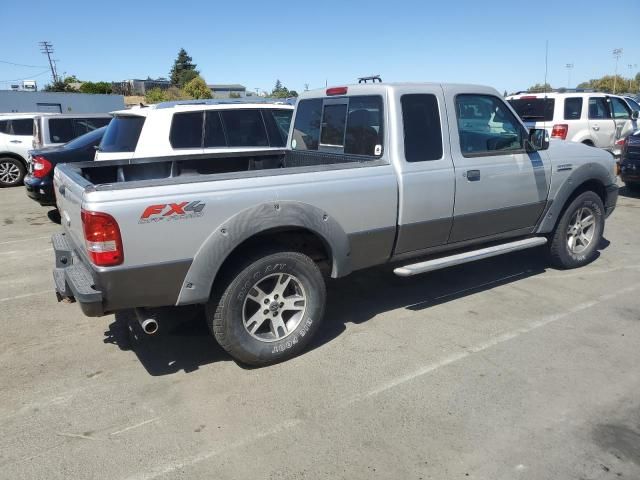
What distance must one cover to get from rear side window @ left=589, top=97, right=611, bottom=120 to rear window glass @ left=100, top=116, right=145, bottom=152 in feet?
31.0

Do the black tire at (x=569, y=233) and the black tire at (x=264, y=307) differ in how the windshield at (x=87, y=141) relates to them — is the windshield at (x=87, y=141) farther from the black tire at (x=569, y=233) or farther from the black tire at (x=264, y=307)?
the black tire at (x=569, y=233)

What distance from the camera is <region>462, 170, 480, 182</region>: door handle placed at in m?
4.45

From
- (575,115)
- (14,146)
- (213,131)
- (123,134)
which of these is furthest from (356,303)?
(14,146)

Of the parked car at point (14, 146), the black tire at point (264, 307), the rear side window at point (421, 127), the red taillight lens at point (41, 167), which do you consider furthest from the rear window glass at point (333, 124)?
the parked car at point (14, 146)

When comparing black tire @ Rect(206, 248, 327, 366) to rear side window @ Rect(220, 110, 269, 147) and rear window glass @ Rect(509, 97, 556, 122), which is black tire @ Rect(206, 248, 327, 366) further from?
rear window glass @ Rect(509, 97, 556, 122)

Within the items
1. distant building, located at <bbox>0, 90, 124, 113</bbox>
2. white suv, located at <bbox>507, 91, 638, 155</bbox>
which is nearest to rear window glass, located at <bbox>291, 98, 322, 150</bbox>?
white suv, located at <bbox>507, 91, 638, 155</bbox>

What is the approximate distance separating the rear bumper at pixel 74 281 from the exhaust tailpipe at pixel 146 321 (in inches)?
10.2

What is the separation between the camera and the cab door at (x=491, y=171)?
14.7ft

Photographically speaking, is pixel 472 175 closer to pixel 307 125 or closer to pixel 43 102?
pixel 307 125

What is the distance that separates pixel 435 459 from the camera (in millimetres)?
2713

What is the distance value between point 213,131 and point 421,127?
3.77 metres

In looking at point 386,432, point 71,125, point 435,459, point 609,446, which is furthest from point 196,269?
point 71,125

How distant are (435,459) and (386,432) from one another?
33cm

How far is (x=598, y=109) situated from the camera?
11414 millimetres
